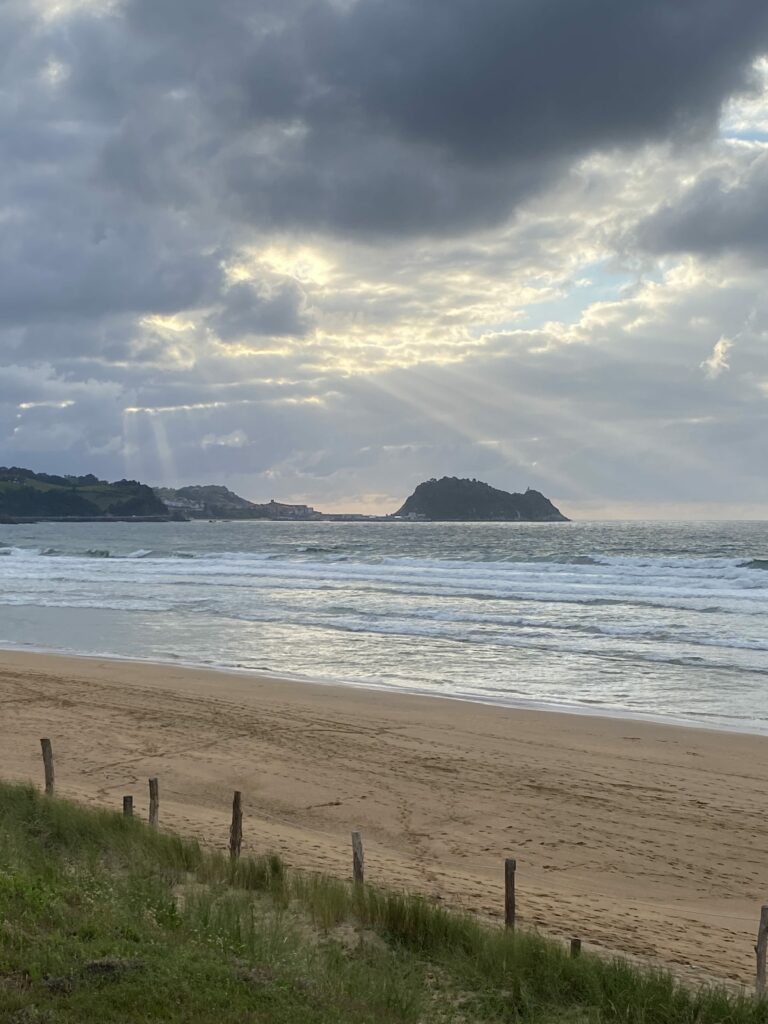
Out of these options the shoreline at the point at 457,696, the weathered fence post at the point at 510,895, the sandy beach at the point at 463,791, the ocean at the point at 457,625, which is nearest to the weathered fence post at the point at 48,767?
the sandy beach at the point at 463,791

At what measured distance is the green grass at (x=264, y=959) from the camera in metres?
5.29

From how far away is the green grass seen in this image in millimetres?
5285

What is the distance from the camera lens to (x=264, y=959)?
6.11 metres

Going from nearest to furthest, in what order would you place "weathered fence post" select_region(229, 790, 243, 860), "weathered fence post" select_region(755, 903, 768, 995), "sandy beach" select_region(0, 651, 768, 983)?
"weathered fence post" select_region(755, 903, 768, 995) < "weathered fence post" select_region(229, 790, 243, 860) < "sandy beach" select_region(0, 651, 768, 983)

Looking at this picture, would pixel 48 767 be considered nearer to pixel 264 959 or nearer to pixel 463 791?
pixel 463 791

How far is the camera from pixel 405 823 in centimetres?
1138

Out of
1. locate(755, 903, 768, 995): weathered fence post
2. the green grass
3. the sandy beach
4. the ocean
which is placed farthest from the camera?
the ocean

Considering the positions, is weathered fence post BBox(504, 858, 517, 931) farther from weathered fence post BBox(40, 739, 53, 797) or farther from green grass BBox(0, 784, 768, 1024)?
weathered fence post BBox(40, 739, 53, 797)

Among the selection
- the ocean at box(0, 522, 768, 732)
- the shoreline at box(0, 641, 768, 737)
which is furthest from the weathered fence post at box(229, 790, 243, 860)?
the ocean at box(0, 522, 768, 732)

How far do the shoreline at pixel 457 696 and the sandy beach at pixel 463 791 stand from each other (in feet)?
1.27

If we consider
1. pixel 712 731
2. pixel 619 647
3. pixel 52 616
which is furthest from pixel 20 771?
pixel 52 616

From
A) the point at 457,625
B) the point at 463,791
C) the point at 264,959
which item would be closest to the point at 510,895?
the point at 264,959

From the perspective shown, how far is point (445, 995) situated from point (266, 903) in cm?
202

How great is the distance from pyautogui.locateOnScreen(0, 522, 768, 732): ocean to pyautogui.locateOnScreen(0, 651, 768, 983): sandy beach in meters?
2.62
